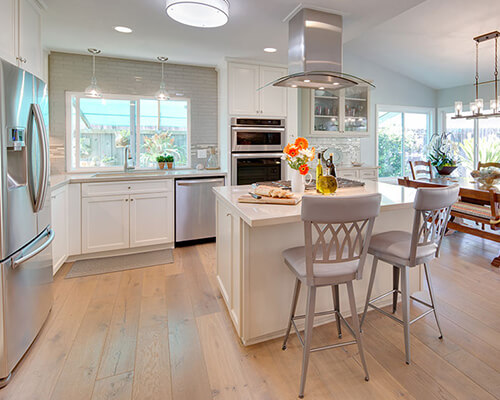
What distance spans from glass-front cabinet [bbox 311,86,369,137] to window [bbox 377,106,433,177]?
0.78 metres

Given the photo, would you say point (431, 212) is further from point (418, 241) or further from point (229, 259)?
point (229, 259)

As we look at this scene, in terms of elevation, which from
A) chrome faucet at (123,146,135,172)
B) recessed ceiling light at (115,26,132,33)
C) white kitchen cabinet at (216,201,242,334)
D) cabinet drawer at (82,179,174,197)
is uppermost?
recessed ceiling light at (115,26,132,33)

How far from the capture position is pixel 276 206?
1921 mm

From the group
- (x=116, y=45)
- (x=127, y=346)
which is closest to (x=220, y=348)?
(x=127, y=346)

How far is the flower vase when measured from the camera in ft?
7.56

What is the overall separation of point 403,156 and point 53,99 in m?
6.01

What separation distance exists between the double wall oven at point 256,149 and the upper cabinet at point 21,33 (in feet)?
7.17

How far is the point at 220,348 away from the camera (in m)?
1.91

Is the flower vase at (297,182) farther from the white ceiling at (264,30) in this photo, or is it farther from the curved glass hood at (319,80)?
the white ceiling at (264,30)

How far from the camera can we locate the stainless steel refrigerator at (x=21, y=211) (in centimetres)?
158

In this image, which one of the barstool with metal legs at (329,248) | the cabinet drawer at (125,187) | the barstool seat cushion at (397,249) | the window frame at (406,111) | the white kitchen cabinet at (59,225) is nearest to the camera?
the barstool with metal legs at (329,248)

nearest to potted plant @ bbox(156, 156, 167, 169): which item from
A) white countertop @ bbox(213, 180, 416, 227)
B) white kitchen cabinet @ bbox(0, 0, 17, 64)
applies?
white countertop @ bbox(213, 180, 416, 227)

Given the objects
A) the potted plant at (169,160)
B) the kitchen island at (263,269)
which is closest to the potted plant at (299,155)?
the kitchen island at (263,269)

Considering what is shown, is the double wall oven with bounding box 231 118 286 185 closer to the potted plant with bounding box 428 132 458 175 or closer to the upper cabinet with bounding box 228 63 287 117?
the upper cabinet with bounding box 228 63 287 117
